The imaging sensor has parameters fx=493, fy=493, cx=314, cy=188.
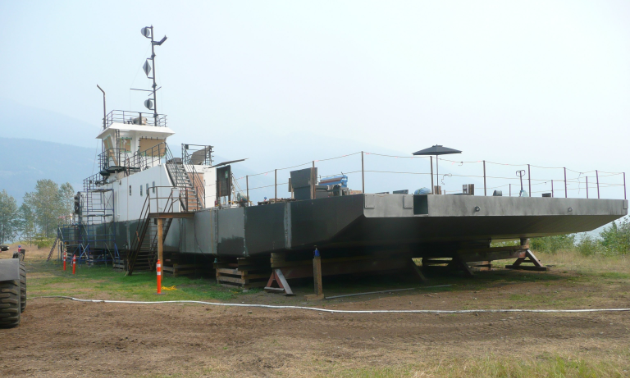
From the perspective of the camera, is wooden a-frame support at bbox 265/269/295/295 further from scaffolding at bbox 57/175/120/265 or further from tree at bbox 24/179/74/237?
tree at bbox 24/179/74/237

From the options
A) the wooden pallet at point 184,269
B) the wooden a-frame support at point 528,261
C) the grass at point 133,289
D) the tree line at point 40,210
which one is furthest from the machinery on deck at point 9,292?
the tree line at point 40,210

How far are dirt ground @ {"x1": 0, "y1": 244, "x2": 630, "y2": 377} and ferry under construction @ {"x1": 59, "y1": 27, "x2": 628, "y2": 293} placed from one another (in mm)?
2018

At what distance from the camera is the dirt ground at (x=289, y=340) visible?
5.65 metres

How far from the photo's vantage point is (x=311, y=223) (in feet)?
37.3

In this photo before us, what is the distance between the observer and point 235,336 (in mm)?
7488

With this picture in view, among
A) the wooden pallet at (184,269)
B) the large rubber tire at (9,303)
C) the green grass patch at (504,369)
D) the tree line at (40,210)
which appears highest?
the tree line at (40,210)

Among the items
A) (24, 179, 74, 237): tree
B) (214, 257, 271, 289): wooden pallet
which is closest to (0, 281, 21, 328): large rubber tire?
(214, 257, 271, 289): wooden pallet

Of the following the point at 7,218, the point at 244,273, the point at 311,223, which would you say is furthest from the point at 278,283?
the point at 7,218

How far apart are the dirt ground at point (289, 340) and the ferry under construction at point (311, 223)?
79.4 inches

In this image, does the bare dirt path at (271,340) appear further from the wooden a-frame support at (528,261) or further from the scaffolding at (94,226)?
the scaffolding at (94,226)

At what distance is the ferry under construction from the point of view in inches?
429

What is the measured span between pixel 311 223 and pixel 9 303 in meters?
6.03

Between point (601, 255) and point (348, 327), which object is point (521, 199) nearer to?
point (348, 327)

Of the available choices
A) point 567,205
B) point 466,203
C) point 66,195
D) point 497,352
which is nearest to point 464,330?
point 497,352
